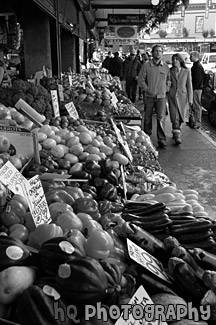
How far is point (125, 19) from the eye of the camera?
1792cm

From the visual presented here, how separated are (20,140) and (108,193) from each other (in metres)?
0.88

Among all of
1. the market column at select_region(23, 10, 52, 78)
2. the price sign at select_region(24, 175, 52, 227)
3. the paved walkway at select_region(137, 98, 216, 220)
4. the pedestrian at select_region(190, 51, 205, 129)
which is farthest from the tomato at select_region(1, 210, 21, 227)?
the pedestrian at select_region(190, 51, 205, 129)

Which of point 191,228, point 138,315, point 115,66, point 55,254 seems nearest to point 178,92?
point 191,228

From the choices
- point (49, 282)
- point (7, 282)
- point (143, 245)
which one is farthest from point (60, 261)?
point (143, 245)

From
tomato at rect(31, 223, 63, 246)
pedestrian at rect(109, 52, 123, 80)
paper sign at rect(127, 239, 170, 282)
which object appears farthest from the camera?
pedestrian at rect(109, 52, 123, 80)

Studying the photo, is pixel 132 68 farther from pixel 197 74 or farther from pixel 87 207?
pixel 87 207

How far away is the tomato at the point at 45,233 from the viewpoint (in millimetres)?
1800

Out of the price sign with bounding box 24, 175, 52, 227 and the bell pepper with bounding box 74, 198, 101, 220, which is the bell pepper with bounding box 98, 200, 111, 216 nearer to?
the bell pepper with bounding box 74, 198, 101, 220

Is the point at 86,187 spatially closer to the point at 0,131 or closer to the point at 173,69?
the point at 0,131

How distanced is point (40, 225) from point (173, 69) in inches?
301

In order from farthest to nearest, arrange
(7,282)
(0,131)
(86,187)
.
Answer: (0,131), (86,187), (7,282)

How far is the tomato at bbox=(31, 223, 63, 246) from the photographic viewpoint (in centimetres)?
180

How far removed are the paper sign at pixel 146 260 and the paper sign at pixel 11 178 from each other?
782 millimetres

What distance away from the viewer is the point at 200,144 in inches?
344
